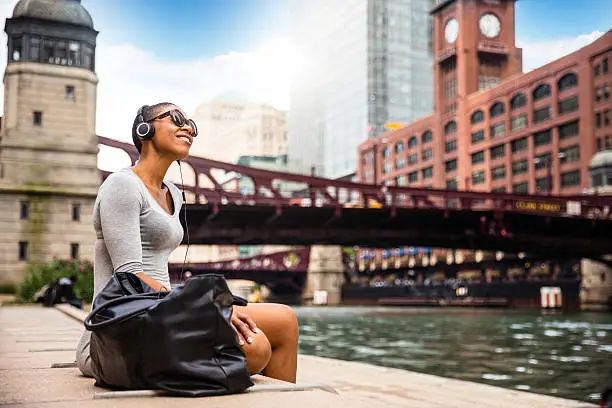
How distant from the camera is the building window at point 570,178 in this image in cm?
7909

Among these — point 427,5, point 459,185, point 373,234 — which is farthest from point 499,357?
point 427,5

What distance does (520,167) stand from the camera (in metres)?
90.1

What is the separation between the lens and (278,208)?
37.7 metres

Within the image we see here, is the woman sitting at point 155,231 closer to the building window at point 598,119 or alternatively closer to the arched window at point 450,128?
the building window at point 598,119

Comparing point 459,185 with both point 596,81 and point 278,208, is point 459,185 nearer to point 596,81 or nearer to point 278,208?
point 596,81

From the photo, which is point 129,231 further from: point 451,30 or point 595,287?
point 451,30

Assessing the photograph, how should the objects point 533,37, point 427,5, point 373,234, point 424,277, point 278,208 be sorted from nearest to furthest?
point 533,37
point 278,208
point 373,234
point 424,277
point 427,5

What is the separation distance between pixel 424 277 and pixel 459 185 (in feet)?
40.0

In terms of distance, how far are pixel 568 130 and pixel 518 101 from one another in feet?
33.1

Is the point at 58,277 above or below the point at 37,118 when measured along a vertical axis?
below

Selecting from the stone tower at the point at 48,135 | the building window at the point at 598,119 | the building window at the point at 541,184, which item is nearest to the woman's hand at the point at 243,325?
the stone tower at the point at 48,135

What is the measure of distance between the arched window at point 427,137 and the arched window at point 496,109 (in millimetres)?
13914

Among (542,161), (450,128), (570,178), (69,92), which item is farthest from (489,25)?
(69,92)

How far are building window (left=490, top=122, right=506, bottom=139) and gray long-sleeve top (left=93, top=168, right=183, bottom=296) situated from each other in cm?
9175
